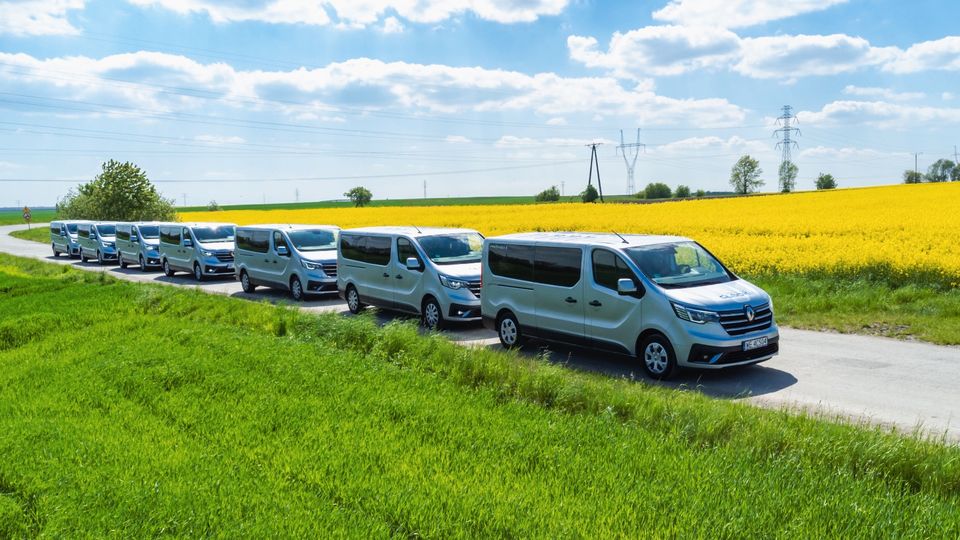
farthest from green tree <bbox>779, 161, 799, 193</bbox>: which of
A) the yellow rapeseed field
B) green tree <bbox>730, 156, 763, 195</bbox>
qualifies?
the yellow rapeseed field

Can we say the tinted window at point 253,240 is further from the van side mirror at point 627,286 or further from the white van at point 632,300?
the van side mirror at point 627,286

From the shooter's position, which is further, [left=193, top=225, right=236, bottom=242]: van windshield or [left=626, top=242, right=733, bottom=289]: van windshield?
[left=193, top=225, right=236, bottom=242]: van windshield

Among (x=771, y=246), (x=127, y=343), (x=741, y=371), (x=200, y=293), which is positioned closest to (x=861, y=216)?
(x=771, y=246)

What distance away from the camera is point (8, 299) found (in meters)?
15.7

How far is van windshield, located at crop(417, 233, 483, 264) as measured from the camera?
535 inches

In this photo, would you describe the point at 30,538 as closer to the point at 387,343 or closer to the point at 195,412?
the point at 195,412

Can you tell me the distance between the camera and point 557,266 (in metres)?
10.4

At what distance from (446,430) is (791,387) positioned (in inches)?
183

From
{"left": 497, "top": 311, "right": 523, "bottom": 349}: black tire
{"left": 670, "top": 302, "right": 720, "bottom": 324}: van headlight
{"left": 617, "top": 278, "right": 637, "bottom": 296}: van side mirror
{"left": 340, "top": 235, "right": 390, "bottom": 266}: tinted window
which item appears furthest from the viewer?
{"left": 340, "top": 235, "right": 390, "bottom": 266}: tinted window

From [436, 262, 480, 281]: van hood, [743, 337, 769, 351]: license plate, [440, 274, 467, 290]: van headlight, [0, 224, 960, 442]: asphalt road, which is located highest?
[436, 262, 480, 281]: van hood

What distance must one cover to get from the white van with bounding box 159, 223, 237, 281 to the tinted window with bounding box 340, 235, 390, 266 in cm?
822

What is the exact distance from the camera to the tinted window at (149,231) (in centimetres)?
2833

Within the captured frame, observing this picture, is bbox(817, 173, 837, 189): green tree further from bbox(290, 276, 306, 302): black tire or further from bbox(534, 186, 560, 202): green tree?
bbox(290, 276, 306, 302): black tire

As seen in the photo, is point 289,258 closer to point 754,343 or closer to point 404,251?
point 404,251
